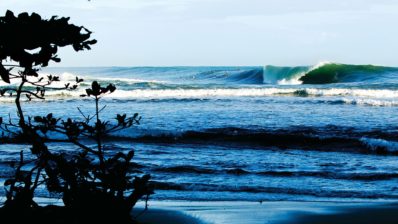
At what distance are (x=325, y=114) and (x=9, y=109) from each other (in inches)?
420

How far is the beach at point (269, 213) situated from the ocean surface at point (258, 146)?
475 mm

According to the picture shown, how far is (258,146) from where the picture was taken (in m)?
12.7

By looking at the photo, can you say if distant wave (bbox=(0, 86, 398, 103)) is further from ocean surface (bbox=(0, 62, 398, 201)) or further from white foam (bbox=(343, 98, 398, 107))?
white foam (bbox=(343, 98, 398, 107))

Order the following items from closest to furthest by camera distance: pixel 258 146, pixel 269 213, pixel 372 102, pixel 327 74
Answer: pixel 269 213 → pixel 258 146 → pixel 372 102 → pixel 327 74

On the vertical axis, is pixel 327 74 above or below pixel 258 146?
above

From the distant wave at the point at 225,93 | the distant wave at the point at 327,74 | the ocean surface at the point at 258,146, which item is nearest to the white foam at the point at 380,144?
the ocean surface at the point at 258,146

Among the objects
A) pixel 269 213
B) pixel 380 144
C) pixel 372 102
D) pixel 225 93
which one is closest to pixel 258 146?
pixel 380 144

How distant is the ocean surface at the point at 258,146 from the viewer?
802 cm

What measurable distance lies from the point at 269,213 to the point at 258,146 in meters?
6.32

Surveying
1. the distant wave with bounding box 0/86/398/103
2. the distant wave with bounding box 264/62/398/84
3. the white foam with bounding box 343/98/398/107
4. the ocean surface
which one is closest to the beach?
the ocean surface

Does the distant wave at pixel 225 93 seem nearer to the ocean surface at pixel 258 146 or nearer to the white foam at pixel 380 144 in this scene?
the ocean surface at pixel 258 146

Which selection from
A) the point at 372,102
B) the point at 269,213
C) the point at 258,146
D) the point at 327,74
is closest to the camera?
the point at 269,213

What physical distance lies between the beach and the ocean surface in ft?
1.56

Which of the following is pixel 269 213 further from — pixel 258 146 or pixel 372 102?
pixel 372 102
